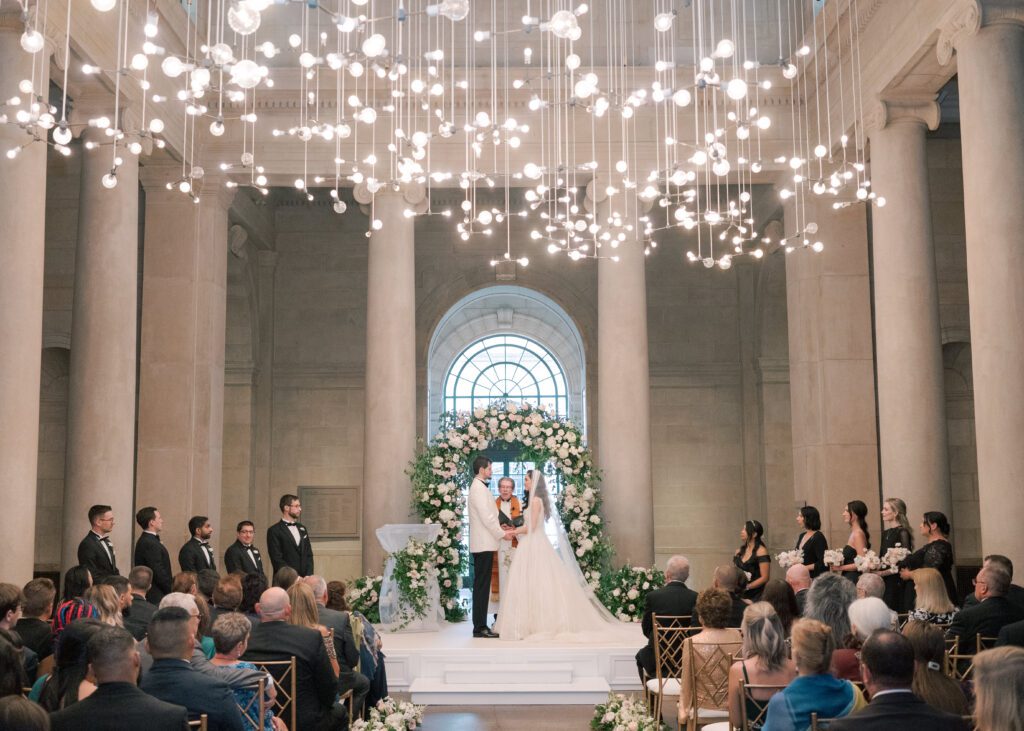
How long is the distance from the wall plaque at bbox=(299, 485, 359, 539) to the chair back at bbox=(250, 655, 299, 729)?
14.5m

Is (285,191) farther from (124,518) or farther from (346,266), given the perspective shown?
(124,518)

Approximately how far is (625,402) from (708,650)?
873cm

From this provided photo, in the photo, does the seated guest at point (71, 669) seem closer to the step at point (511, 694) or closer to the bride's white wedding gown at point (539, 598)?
the step at point (511, 694)

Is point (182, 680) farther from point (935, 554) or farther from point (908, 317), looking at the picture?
point (908, 317)

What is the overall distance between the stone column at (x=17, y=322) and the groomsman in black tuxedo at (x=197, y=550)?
1717 millimetres

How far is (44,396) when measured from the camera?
18.1 m

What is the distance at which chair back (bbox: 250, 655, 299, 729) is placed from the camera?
631 cm

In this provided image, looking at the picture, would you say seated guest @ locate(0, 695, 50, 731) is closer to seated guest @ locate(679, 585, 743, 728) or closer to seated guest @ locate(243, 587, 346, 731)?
seated guest @ locate(243, 587, 346, 731)

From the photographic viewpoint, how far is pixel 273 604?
21.7 feet

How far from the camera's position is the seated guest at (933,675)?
483 centimetres

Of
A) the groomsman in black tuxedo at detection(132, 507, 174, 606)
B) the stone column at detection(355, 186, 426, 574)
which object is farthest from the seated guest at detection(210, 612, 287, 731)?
the stone column at detection(355, 186, 426, 574)

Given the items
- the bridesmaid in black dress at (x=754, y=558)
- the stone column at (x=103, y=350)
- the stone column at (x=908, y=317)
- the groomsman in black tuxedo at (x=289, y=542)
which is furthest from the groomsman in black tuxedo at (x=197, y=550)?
the stone column at (x=908, y=317)

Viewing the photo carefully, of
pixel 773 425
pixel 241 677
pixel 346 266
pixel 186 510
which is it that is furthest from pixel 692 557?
pixel 241 677

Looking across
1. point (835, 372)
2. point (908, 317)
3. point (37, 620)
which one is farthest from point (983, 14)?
point (37, 620)
